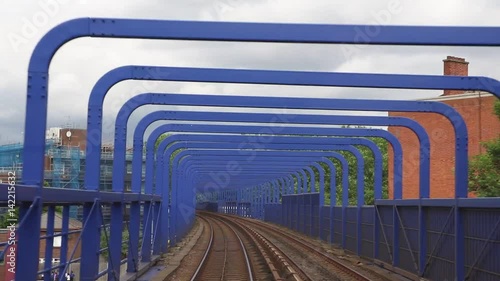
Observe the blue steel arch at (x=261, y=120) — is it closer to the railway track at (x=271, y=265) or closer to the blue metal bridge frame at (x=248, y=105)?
the blue metal bridge frame at (x=248, y=105)

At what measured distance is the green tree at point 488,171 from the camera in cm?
2283

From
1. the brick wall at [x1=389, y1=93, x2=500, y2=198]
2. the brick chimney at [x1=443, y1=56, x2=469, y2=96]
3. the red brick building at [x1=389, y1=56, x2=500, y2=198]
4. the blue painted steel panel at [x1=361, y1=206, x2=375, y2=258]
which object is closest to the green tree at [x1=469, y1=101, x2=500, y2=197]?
the blue painted steel panel at [x1=361, y1=206, x2=375, y2=258]

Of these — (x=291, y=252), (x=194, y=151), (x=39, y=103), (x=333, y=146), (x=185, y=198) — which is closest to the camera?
(x=39, y=103)

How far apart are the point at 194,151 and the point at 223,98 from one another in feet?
39.9

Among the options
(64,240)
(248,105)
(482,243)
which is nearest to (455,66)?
(248,105)

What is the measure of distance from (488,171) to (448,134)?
1150 cm

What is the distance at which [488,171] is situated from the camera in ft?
77.1

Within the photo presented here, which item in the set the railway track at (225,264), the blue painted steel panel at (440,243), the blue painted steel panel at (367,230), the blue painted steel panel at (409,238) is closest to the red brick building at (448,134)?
the railway track at (225,264)

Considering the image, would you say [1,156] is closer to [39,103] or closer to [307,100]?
[307,100]

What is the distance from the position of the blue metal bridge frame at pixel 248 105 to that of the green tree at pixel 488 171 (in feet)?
17.1

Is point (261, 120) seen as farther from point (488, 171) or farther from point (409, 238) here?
point (488, 171)

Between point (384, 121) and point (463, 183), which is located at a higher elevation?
point (384, 121)

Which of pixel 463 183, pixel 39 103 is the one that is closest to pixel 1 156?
pixel 39 103

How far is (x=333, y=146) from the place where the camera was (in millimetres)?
26969
